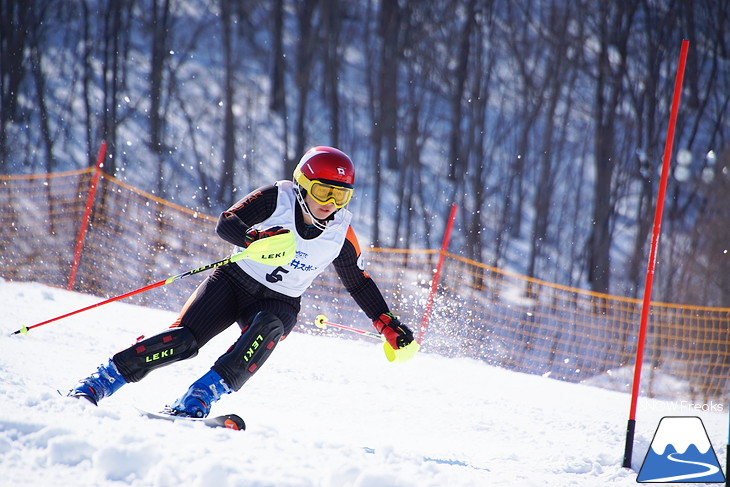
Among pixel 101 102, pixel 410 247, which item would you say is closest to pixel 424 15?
pixel 410 247

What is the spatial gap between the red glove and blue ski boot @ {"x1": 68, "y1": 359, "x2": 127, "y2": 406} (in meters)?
1.40

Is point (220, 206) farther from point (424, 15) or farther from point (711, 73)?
point (711, 73)

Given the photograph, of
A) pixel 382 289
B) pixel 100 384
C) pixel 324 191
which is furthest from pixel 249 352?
pixel 382 289

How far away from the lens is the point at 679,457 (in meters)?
3.35

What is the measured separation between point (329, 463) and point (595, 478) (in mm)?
1670

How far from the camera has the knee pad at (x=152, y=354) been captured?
123 inches

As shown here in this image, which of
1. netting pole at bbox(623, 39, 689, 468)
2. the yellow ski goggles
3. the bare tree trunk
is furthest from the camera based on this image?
the bare tree trunk

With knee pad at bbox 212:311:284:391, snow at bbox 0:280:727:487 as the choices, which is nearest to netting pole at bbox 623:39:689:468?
snow at bbox 0:280:727:487

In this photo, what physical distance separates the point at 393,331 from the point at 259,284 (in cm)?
81

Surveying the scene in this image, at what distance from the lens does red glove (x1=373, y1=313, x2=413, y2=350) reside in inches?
148

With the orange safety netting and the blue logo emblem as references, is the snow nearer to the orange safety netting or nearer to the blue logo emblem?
the blue logo emblem

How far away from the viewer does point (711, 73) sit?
58.9 feet

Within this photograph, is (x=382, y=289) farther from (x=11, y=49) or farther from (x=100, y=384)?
(x=11, y=49)

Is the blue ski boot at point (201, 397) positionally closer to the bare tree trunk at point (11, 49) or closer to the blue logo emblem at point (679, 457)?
the blue logo emblem at point (679, 457)
